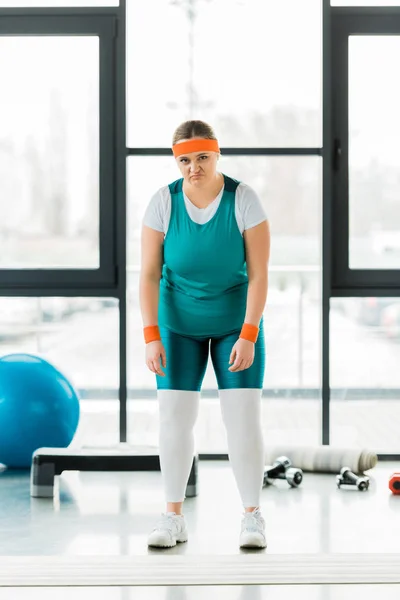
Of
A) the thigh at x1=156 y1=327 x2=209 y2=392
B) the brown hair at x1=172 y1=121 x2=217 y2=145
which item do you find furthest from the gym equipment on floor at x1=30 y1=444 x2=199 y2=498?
the brown hair at x1=172 y1=121 x2=217 y2=145

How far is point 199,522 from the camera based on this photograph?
2842 millimetres

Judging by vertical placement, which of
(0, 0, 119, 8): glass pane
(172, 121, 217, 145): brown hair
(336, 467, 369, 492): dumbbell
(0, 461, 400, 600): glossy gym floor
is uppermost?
(0, 0, 119, 8): glass pane

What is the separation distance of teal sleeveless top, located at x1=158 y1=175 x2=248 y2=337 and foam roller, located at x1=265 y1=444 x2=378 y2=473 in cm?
112

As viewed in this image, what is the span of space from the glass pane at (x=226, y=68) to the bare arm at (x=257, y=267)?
1.34m

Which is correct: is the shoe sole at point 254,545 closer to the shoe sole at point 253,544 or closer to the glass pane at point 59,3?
the shoe sole at point 253,544

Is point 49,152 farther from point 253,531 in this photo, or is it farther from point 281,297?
point 253,531

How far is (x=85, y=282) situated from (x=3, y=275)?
37 cm

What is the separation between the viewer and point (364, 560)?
94.9 inches

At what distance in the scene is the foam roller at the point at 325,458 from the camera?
3.45 meters

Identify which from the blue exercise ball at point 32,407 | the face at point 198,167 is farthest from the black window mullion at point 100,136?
the face at point 198,167

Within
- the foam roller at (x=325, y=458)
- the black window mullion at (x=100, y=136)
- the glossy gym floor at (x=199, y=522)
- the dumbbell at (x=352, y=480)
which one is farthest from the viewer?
the black window mullion at (x=100, y=136)

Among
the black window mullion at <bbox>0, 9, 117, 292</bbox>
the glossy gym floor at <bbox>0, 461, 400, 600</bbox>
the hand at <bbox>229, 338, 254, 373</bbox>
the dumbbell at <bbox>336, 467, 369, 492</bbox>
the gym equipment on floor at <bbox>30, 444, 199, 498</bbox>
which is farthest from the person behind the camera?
the black window mullion at <bbox>0, 9, 117, 292</bbox>

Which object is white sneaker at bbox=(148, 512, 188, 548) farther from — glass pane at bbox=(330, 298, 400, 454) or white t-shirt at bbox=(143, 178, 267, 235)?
glass pane at bbox=(330, 298, 400, 454)

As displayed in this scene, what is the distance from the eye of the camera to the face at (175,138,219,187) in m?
2.53
